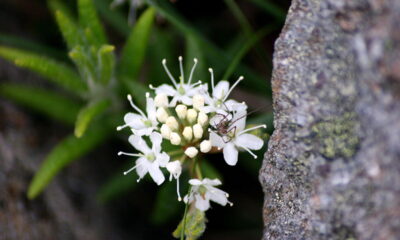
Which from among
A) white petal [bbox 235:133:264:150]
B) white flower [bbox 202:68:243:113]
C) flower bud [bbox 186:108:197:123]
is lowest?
white petal [bbox 235:133:264:150]

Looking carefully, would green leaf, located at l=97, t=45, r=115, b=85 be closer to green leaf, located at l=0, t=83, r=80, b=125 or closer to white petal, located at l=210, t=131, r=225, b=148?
green leaf, located at l=0, t=83, r=80, b=125

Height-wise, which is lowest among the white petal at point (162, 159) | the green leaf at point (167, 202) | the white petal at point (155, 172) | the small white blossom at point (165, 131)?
the green leaf at point (167, 202)

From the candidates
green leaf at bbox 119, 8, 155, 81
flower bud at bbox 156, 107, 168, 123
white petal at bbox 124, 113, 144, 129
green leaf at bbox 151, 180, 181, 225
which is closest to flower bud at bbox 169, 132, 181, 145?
flower bud at bbox 156, 107, 168, 123

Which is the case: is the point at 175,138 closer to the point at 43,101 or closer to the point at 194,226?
the point at 194,226

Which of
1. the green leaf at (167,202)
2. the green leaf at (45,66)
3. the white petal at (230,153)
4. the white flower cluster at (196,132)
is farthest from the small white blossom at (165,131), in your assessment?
the green leaf at (45,66)

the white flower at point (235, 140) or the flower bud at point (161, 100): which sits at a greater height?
the flower bud at point (161, 100)

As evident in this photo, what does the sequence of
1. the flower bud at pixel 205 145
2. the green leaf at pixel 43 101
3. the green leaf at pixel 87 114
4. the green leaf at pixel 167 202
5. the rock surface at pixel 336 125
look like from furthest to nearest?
the green leaf at pixel 43 101
the green leaf at pixel 167 202
the green leaf at pixel 87 114
the flower bud at pixel 205 145
the rock surface at pixel 336 125

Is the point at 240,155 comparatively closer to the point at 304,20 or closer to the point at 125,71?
the point at 125,71

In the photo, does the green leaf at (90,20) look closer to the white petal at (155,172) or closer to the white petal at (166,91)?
the white petal at (166,91)
